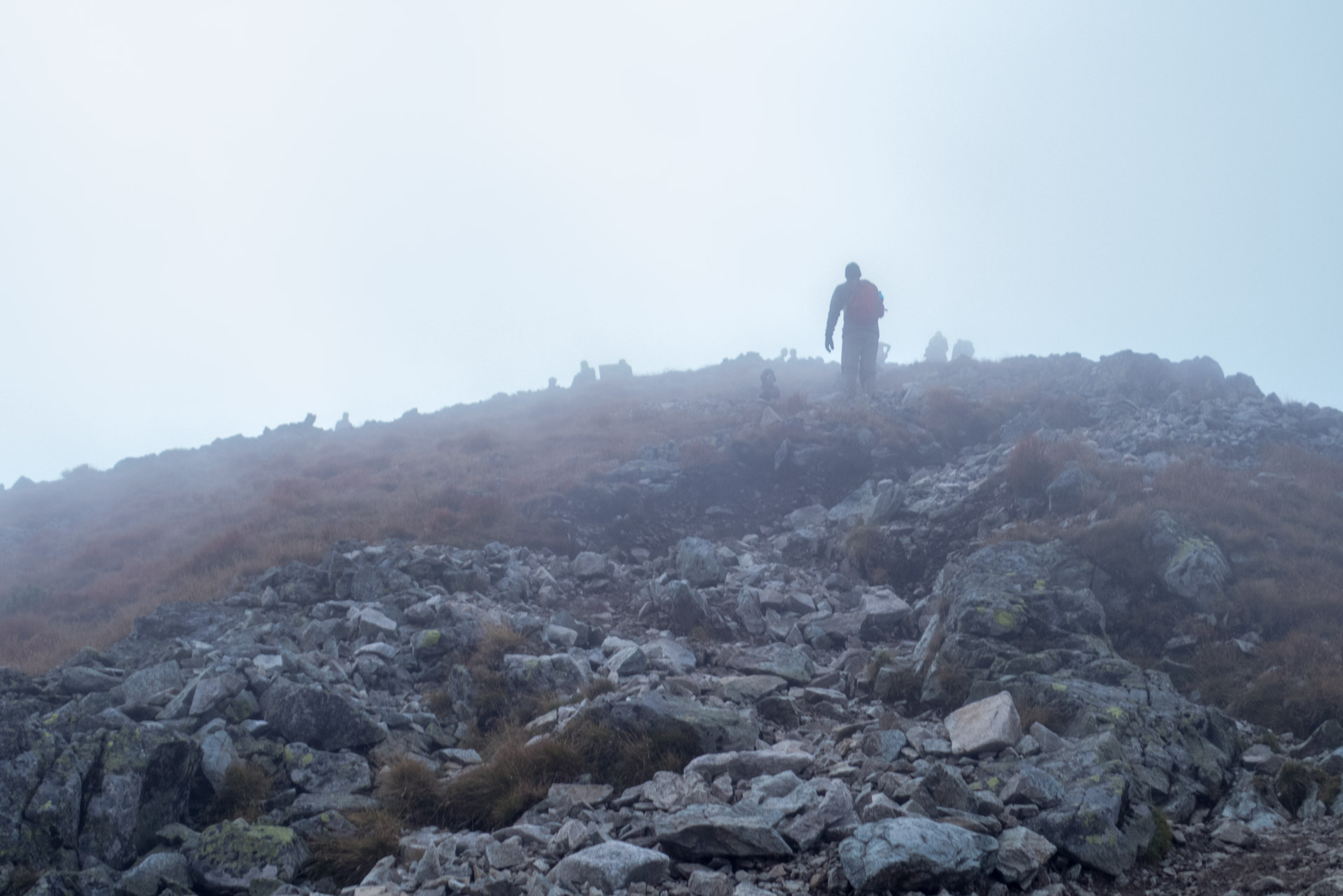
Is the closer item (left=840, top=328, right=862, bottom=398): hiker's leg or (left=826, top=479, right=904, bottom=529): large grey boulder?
(left=826, top=479, right=904, bottom=529): large grey boulder

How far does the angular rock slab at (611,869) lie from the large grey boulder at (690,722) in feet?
5.50

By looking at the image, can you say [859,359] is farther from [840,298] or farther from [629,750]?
[629,750]

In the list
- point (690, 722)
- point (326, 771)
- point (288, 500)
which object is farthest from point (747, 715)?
point (288, 500)

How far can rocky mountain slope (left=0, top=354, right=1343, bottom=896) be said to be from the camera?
4.89m

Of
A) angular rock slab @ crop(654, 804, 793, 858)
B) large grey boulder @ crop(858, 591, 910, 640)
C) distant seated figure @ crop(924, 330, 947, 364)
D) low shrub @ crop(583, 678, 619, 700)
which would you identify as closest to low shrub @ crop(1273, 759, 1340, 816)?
angular rock slab @ crop(654, 804, 793, 858)

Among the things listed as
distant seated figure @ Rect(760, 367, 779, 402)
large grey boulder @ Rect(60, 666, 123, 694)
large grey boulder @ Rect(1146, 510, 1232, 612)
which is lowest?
large grey boulder @ Rect(60, 666, 123, 694)

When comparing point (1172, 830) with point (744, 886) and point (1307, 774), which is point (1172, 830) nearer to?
point (1307, 774)

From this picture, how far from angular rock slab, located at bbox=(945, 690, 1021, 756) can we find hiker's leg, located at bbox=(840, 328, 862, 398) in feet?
51.5

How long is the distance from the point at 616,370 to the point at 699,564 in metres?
34.9

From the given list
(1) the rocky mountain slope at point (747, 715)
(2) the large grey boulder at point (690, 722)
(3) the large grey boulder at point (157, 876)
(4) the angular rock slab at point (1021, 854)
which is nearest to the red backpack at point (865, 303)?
(1) the rocky mountain slope at point (747, 715)

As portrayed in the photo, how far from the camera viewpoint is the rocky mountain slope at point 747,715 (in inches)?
193

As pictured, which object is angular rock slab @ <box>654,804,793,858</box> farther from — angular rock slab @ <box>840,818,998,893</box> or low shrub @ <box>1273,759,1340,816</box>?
low shrub @ <box>1273,759,1340,816</box>

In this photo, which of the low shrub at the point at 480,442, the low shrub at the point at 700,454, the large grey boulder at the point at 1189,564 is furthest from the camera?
the low shrub at the point at 480,442

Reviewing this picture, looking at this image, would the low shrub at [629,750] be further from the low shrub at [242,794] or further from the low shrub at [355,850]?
the low shrub at [242,794]
